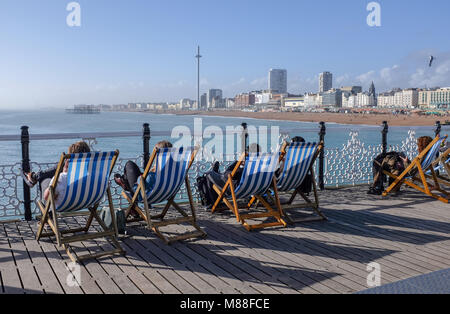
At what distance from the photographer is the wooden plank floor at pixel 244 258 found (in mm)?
3053

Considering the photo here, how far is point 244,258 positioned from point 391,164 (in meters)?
3.51

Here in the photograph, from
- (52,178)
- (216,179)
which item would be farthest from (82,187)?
(216,179)

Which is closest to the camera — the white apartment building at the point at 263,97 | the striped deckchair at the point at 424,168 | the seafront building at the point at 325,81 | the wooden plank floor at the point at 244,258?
the wooden plank floor at the point at 244,258

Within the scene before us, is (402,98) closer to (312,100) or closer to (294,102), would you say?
(312,100)

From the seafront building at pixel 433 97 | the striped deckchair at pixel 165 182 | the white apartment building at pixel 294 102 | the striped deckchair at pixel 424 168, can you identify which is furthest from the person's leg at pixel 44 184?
the white apartment building at pixel 294 102

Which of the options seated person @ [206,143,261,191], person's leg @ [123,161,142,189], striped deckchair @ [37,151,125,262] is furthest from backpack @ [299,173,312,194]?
striped deckchair @ [37,151,125,262]

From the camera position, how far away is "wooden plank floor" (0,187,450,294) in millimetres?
3053

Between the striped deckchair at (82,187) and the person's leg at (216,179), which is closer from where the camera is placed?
the striped deckchair at (82,187)

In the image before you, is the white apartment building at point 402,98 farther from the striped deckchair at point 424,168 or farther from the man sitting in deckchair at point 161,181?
the man sitting in deckchair at point 161,181

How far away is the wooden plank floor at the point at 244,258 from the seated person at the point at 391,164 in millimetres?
1250

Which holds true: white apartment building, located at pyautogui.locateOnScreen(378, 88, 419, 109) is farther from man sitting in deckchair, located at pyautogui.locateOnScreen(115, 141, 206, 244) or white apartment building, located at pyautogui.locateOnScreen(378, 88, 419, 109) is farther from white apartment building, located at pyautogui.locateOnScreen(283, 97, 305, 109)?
man sitting in deckchair, located at pyautogui.locateOnScreen(115, 141, 206, 244)

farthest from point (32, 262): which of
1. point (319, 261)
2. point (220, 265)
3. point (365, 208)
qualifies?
point (365, 208)

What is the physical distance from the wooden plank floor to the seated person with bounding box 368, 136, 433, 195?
1.25m

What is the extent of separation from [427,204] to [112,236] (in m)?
4.13
